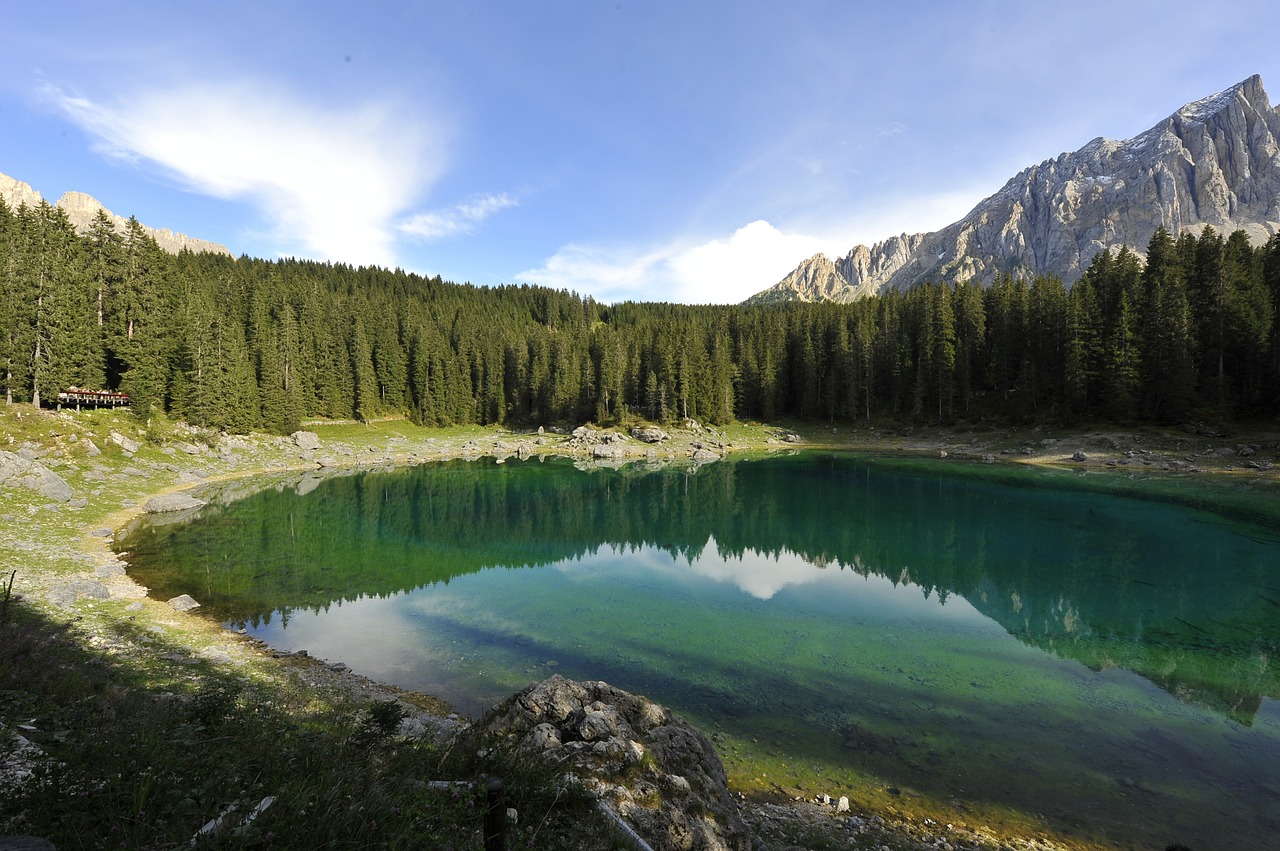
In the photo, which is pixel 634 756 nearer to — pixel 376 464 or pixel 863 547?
pixel 863 547

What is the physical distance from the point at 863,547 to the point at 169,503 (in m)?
43.8

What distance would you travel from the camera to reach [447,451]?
7981 centimetres

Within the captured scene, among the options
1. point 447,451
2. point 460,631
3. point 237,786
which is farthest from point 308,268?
point 237,786

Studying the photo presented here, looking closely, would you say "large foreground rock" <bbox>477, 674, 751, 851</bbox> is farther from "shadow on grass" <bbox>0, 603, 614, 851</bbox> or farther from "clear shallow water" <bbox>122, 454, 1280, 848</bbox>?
"clear shallow water" <bbox>122, 454, 1280, 848</bbox>

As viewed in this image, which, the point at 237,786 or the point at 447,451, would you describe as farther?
the point at 447,451

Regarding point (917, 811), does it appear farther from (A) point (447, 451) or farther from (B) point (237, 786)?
(A) point (447, 451)

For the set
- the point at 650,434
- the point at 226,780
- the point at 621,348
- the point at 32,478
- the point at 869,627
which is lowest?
the point at 869,627

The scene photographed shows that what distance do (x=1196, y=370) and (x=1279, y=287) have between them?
11821 millimetres

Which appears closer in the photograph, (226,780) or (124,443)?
(226,780)

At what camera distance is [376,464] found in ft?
216

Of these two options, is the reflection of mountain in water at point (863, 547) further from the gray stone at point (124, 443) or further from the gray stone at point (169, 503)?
the gray stone at point (124, 443)

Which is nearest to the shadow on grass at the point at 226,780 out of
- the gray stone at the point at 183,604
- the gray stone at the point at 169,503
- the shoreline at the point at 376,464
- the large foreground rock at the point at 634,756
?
the large foreground rock at the point at 634,756

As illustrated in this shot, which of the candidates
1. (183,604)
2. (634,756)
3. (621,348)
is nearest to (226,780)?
(634,756)

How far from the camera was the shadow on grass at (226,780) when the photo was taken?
4098 mm
